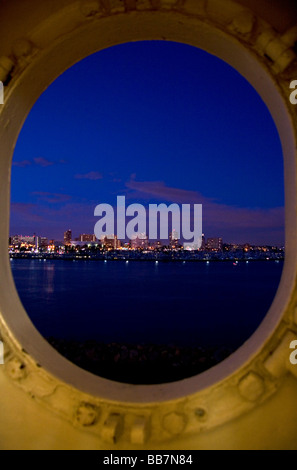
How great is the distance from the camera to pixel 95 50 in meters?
1.74

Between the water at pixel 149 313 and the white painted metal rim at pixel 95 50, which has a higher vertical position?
the white painted metal rim at pixel 95 50

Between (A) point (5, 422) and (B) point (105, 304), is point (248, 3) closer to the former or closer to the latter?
(A) point (5, 422)

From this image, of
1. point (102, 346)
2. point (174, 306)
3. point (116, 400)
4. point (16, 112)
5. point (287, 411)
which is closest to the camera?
point (287, 411)

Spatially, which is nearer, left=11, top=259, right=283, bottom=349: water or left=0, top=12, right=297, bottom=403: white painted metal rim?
left=0, top=12, right=297, bottom=403: white painted metal rim

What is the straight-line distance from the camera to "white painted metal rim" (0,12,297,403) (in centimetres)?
142

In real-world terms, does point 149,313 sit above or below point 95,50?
below

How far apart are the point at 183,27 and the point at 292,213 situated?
90 centimetres

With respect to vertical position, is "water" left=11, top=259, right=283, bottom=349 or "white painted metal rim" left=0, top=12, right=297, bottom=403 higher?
"white painted metal rim" left=0, top=12, right=297, bottom=403

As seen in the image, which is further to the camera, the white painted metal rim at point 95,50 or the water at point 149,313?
the water at point 149,313

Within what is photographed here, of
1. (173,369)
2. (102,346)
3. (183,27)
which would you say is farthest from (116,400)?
(102,346)

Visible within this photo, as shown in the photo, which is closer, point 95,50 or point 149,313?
point 95,50

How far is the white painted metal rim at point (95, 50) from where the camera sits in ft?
4.67
